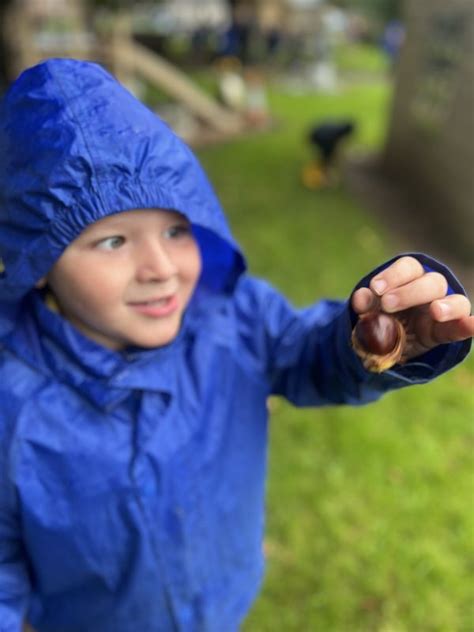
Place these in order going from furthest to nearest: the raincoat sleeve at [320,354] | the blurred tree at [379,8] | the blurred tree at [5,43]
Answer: the blurred tree at [379,8], the blurred tree at [5,43], the raincoat sleeve at [320,354]

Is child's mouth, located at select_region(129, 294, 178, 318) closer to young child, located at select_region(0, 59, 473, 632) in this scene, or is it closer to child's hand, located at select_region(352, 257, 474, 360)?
young child, located at select_region(0, 59, 473, 632)

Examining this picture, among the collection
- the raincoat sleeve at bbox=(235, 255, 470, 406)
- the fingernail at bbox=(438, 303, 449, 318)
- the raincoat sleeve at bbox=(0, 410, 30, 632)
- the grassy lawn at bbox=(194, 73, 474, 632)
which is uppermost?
the fingernail at bbox=(438, 303, 449, 318)

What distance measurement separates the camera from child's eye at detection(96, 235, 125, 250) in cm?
108

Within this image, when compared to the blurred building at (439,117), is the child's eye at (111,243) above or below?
above

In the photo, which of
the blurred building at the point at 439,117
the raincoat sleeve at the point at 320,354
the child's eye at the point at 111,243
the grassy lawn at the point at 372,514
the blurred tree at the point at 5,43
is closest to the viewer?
the raincoat sleeve at the point at 320,354

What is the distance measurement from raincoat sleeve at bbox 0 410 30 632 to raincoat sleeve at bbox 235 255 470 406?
1.99 feet

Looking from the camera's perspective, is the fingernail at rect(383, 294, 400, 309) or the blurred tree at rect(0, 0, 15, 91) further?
the blurred tree at rect(0, 0, 15, 91)

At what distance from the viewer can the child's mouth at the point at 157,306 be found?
1.14m

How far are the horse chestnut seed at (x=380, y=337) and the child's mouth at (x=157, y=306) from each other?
0.45 meters

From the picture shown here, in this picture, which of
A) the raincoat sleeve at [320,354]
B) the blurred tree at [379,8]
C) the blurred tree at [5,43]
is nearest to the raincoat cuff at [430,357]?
the raincoat sleeve at [320,354]

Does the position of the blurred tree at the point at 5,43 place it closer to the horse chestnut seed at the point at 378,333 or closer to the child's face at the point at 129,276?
the child's face at the point at 129,276

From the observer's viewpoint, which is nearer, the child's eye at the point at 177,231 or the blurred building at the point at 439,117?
the child's eye at the point at 177,231

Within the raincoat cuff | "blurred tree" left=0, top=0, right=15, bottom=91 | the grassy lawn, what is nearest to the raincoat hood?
the raincoat cuff

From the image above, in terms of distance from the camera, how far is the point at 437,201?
212 inches
